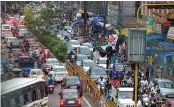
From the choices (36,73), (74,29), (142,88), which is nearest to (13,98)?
(142,88)

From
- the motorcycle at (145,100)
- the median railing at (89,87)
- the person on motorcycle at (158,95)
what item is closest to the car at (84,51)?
the median railing at (89,87)

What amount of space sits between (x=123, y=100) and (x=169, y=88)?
5.56 m

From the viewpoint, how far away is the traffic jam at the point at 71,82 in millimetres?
25406

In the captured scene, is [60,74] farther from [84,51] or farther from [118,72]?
[84,51]

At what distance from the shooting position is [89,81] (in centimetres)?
3506

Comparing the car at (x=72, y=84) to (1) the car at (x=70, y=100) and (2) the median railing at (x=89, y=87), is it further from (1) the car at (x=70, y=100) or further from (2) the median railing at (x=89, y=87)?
(1) the car at (x=70, y=100)

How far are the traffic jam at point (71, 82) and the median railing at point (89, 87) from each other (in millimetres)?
277

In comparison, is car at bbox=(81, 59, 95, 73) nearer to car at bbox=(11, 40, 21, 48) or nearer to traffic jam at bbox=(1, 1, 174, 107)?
traffic jam at bbox=(1, 1, 174, 107)

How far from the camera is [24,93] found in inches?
968

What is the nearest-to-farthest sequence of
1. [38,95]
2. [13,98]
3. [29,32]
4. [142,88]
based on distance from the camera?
[13,98]
[38,95]
[142,88]
[29,32]

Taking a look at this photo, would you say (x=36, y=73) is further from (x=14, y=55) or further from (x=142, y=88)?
(x=14, y=55)

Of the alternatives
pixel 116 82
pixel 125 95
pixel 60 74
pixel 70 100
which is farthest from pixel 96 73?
pixel 125 95

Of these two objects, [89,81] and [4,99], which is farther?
[89,81]

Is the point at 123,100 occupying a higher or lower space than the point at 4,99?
lower
